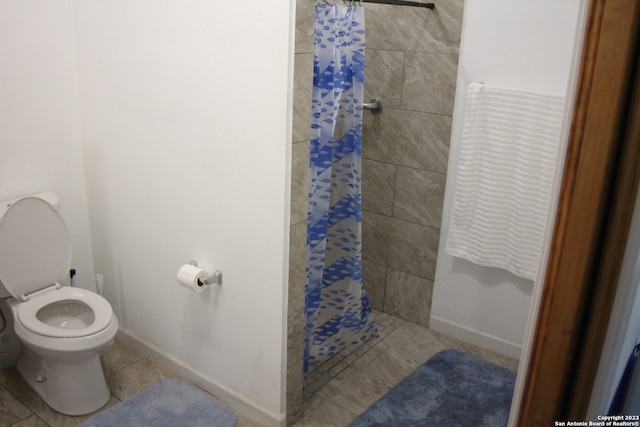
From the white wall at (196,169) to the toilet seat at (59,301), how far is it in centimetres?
29

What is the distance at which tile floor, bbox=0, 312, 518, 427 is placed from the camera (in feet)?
8.47

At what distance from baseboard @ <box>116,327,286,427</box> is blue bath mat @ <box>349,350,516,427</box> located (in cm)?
39

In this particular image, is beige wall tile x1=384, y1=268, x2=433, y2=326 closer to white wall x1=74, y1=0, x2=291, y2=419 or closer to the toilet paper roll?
white wall x1=74, y1=0, x2=291, y2=419

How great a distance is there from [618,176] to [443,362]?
2.35 m

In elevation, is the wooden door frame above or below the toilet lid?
above

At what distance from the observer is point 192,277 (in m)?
2.48

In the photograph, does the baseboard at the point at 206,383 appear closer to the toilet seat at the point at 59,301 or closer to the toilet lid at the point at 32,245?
the toilet seat at the point at 59,301

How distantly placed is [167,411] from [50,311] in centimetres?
75

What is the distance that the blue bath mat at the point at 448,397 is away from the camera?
2592 millimetres

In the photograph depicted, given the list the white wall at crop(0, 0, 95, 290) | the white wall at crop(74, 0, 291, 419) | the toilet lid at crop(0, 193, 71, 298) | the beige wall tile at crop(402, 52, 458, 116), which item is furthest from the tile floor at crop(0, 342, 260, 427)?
the beige wall tile at crop(402, 52, 458, 116)

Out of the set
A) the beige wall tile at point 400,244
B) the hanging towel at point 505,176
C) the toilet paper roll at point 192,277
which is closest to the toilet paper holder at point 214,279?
the toilet paper roll at point 192,277

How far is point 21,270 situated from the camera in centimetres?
260

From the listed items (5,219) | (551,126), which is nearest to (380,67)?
(551,126)

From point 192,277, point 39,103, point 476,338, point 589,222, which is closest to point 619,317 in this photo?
point 589,222
